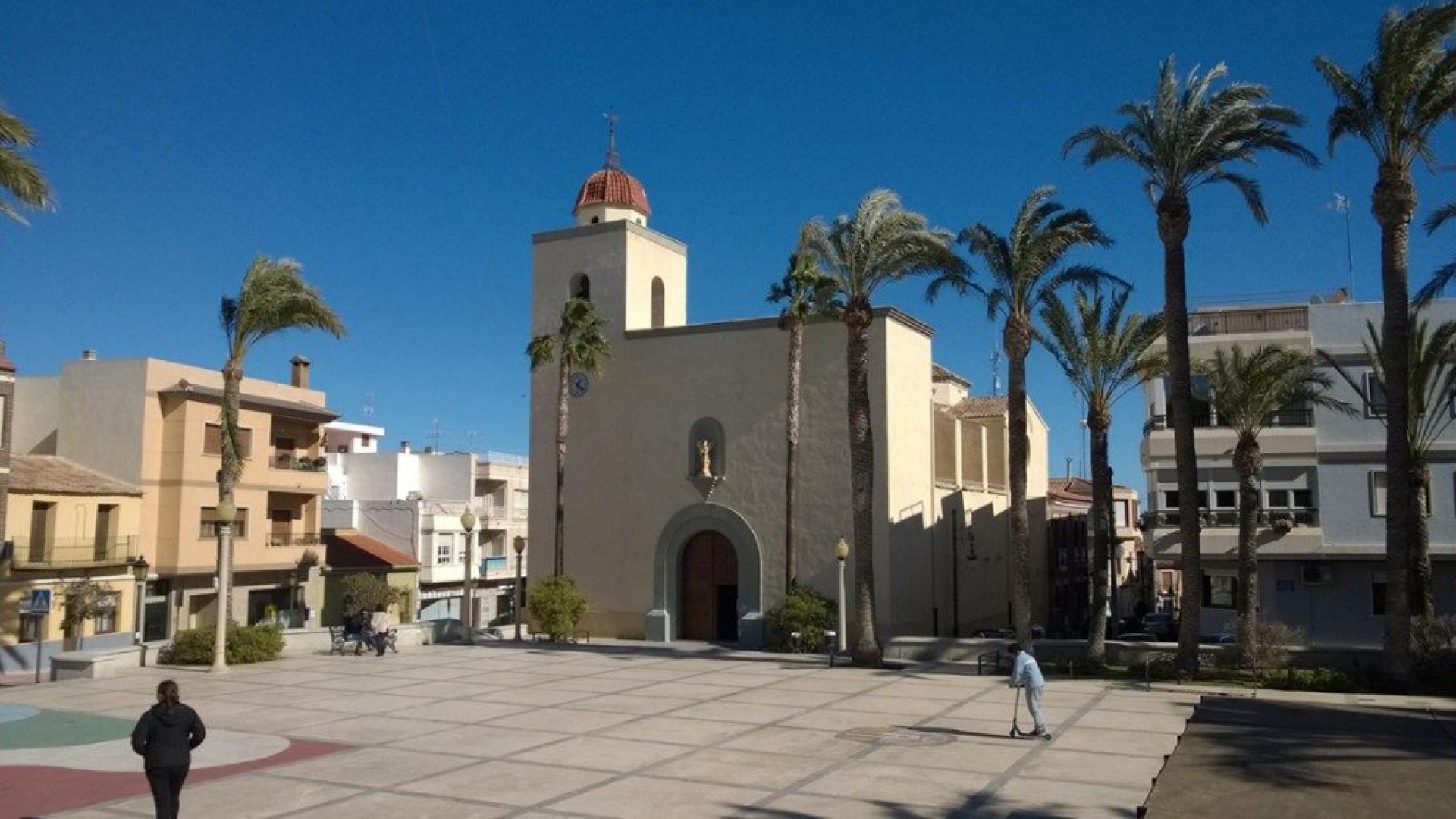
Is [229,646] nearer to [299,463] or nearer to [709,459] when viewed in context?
[709,459]

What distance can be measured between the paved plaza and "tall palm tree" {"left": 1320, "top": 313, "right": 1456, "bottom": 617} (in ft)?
22.1

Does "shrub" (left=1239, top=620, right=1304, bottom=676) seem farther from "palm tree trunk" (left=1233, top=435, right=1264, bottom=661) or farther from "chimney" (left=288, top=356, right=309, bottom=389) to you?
"chimney" (left=288, top=356, right=309, bottom=389)

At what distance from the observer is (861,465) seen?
92.1 feet

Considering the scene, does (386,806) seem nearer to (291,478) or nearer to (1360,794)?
(1360,794)

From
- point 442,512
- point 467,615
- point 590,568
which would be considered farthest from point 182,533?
point 442,512

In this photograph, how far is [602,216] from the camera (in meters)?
38.6

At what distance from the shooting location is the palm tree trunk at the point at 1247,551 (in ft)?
76.3

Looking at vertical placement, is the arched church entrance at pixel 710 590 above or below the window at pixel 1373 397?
below

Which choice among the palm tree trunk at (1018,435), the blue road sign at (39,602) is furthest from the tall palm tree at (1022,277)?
the blue road sign at (39,602)

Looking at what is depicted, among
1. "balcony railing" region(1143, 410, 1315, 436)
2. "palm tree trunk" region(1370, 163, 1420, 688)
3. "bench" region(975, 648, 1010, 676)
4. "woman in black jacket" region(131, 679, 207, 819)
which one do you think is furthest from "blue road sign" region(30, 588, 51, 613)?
"balcony railing" region(1143, 410, 1315, 436)

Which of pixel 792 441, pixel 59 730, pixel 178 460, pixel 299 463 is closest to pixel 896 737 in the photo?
pixel 59 730

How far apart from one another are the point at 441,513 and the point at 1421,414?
41.1 m

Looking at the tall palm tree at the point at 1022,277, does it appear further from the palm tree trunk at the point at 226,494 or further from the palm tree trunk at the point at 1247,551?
the palm tree trunk at the point at 226,494

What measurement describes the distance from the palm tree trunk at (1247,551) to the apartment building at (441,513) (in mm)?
34106
